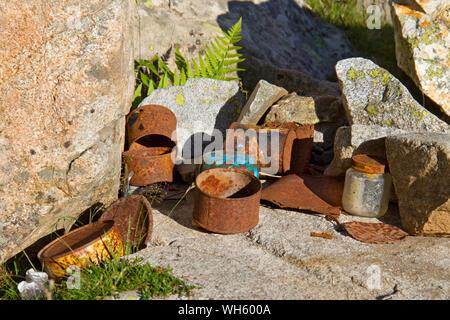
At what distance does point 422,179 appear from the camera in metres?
3.66

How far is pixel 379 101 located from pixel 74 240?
10.4ft

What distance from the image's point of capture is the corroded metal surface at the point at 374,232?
3.62 m

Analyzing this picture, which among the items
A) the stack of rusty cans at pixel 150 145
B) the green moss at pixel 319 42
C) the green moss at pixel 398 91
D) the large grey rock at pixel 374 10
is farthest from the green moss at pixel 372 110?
the large grey rock at pixel 374 10

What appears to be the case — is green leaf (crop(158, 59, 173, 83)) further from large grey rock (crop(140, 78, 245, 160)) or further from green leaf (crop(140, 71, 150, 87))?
large grey rock (crop(140, 78, 245, 160))

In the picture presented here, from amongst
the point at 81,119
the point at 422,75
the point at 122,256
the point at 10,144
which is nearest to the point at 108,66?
the point at 81,119

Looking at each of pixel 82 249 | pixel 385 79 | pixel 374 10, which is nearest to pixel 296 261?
pixel 82 249

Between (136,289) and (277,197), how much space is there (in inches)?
67.6

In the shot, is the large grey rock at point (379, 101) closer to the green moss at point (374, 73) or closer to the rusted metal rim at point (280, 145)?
the green moss at point (374, 73)

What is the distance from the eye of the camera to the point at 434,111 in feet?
16.7

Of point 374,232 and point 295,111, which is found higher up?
point 295,111

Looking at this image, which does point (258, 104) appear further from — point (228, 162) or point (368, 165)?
point (368, 165)

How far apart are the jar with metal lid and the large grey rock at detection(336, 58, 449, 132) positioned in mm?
657

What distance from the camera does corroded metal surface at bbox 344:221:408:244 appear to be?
362 cm
